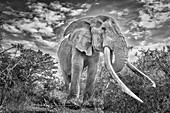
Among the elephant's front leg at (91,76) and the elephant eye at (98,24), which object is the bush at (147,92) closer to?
the elephant's front leg at (91,76)

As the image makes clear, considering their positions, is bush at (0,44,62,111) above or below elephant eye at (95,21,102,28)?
below

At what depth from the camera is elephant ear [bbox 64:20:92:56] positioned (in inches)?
184

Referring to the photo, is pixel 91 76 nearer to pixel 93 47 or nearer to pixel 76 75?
pixel 76 75

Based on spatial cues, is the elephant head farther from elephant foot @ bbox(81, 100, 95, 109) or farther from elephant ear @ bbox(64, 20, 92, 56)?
elephant foot @ bbox(81, 100, 95, 109)

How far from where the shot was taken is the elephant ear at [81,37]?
4.67 m

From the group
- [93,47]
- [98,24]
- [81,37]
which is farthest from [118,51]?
[81,37]

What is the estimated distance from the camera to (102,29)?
4.55 meters

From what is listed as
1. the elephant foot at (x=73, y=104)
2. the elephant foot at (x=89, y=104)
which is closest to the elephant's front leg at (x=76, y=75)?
the elephant foot at (x=73, y=104)

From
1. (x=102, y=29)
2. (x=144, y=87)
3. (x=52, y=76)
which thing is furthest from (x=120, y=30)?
(x=52, y=76)

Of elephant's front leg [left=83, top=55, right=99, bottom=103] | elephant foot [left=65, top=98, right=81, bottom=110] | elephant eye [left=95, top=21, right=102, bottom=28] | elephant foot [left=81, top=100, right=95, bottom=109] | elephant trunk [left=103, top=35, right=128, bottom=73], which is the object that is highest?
elephant eye [left=95, top=21, right=102, bottom=28]

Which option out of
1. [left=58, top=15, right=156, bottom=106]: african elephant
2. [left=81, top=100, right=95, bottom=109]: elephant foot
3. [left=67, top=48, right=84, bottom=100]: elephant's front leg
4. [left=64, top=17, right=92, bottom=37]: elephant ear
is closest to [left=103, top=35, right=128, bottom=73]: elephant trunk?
[left=58, top=15, right=156, bottom=106]: african elephant

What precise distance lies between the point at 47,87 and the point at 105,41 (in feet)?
5.95

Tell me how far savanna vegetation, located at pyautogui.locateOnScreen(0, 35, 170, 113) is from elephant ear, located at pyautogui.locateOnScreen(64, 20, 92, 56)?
2.54 feet

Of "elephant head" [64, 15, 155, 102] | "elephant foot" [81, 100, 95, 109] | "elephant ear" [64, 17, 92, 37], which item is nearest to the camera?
"elephant head" [64, 15, 155, 102]
